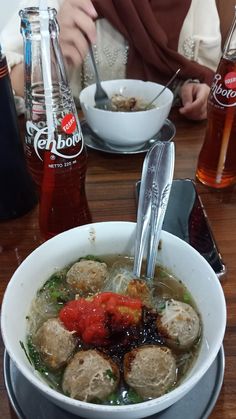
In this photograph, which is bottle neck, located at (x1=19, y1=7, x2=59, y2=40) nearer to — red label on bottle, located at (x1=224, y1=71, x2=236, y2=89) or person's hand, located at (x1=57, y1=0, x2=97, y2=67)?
red label on bottle, located at (x1=224, y1=71, x2=236, y2=89)

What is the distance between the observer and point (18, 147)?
888 millimetres

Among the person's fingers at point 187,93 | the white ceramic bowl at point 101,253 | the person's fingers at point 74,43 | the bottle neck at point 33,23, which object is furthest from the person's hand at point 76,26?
the white ceramic bowl at point 101,253

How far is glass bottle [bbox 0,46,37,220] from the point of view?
820 mm

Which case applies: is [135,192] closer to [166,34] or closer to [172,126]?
[172,126]

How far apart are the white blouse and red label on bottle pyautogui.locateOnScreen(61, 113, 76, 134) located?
97cm

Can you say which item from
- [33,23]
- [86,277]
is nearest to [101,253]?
[86,277]

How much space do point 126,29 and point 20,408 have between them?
144 centimetres

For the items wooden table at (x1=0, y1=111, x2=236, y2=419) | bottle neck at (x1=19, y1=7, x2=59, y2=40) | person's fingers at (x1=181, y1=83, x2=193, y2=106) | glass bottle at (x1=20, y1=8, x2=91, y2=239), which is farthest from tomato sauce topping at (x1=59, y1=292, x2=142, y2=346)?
person's fingers at (x1=181, y1=83, x2=193, y2=106)

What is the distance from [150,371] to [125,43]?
145 centimetres

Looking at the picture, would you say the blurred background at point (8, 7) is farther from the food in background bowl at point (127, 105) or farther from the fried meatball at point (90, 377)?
the fried meatball at point (90, 377)

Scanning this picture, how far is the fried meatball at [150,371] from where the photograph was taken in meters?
0.52

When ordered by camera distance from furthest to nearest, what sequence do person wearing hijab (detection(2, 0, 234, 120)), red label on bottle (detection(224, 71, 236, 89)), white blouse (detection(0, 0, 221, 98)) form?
white blouse (detection(0, 0, 221, 98))
person wearing hijab (detection(2, 0, 234, 120))
red label on bottle (detection(224, 71, 236, 89))

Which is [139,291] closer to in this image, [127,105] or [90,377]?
[90,377]

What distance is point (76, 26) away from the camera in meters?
1.31
